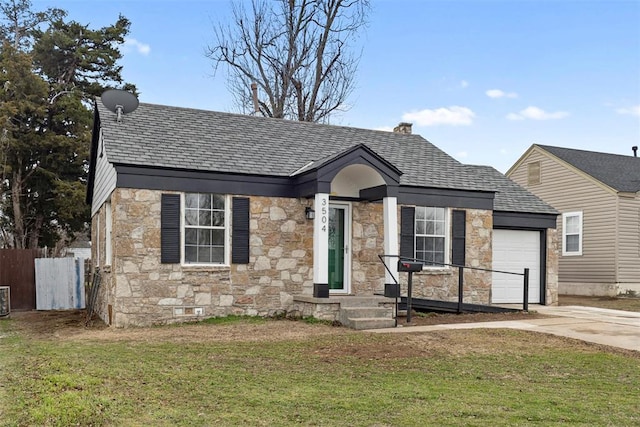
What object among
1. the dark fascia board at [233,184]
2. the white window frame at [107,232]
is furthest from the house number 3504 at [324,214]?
the white window frame at [107,232]

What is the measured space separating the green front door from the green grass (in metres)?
4.01

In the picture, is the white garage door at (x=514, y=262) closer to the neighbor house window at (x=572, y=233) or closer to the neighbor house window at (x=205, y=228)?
the neighbor house window at (x=572, y=233)

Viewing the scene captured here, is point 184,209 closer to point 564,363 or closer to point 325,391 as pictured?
point 325,391

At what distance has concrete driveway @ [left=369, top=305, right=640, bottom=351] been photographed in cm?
975

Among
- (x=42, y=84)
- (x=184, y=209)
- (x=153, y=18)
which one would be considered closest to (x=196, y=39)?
(x=42, y=84)

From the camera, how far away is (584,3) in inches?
520

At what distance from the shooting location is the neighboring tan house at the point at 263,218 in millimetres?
11258

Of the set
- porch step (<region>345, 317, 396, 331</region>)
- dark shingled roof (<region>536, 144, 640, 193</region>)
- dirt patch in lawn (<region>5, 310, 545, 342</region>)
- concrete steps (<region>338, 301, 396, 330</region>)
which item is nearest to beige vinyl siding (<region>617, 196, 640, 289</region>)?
dark shingled roof (<region>536, 144, 640, 193</region>)

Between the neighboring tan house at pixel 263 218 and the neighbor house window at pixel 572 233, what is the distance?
294 inches

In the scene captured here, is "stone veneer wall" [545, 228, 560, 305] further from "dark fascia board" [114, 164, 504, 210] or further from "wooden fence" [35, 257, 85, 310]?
"wooden fence" [35, 257, 85, 310]

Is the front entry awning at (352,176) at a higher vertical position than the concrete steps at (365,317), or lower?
higher

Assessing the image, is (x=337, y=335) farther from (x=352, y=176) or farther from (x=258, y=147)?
(x=258, y=147)

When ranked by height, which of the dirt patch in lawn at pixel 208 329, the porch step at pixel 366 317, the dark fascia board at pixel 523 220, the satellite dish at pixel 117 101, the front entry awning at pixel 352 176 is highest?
the satellite dish at pixel 117 101

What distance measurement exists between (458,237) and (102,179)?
27.6 ft
